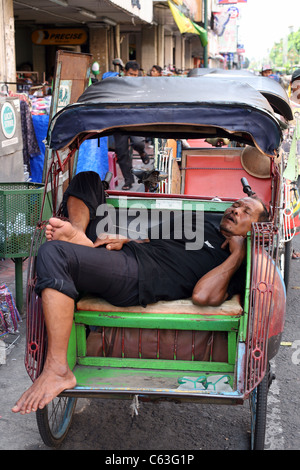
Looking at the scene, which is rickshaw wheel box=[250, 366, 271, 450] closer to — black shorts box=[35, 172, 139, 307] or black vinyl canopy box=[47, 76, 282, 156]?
black shorts box=[35, 172, 139, 307]

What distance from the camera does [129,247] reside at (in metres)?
3.69

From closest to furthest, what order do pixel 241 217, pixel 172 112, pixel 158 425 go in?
pixel 172 112 < pixel 241 217 < pixel 158 425

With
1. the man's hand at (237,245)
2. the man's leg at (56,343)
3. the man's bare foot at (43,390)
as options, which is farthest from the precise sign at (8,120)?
the man's bare foot at (43,390)

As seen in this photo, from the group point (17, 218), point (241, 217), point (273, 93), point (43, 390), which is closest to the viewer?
point (43, 390)

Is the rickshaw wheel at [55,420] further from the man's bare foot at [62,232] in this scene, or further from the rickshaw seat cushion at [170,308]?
the man's bare foot at [62,232]

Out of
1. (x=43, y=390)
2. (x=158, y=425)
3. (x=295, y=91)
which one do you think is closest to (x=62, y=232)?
(x=43, y=390)

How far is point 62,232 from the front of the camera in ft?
11.3

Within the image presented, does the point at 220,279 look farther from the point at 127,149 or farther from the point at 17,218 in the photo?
the point at 127,149

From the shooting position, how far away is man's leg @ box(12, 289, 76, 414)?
2.97 meters

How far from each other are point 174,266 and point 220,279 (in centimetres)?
35

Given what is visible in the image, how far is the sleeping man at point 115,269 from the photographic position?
9.95 feet

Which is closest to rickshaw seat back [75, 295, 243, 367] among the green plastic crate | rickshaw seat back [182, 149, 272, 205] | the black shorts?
the black shorts

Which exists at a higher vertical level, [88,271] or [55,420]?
[88,271]

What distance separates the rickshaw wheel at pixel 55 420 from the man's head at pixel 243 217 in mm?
1510
